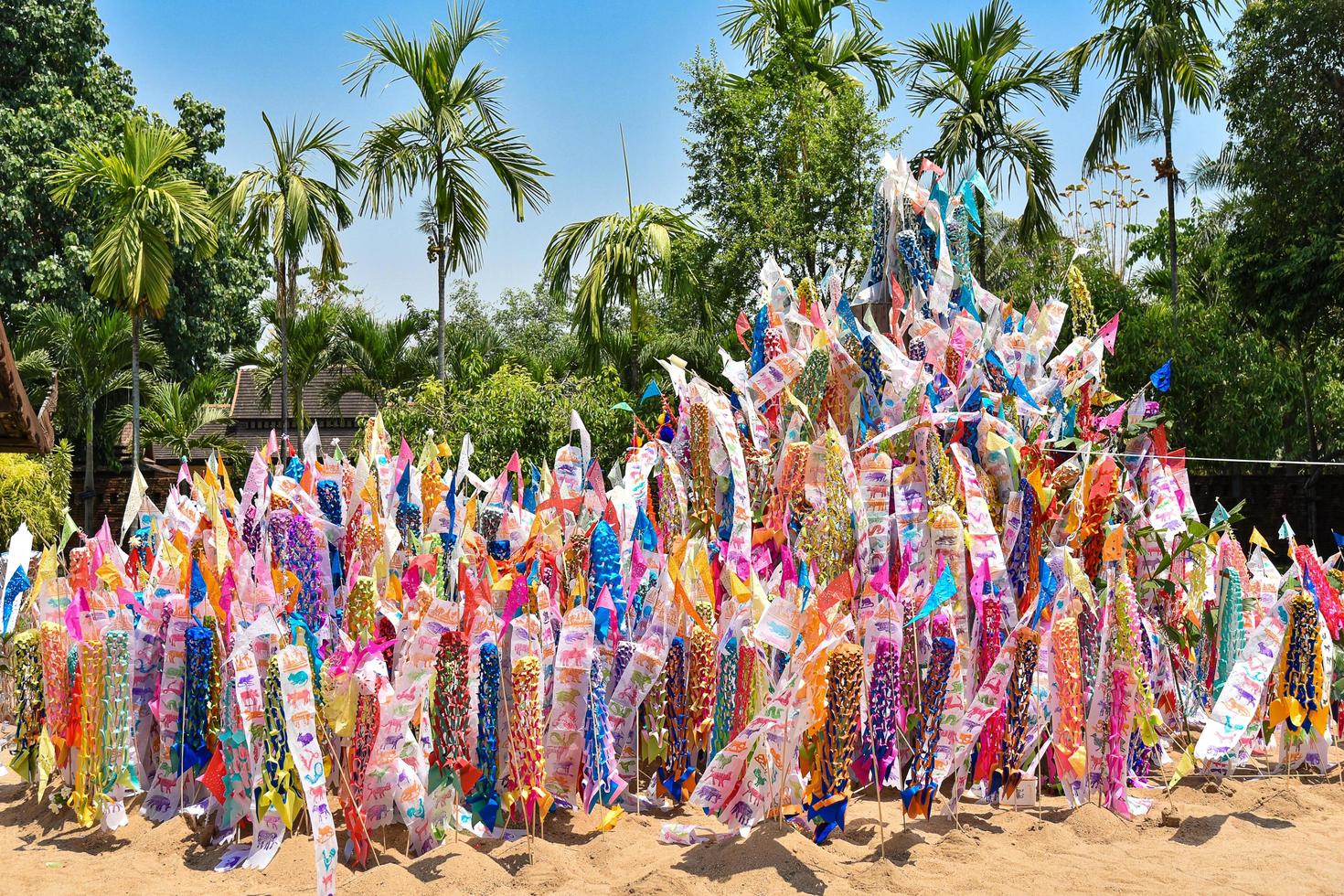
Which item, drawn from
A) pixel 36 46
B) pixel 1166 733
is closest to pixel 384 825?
pixel 1166 733

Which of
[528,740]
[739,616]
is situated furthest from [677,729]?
[528,740]

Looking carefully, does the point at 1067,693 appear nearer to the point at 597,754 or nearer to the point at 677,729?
the point at 677,729

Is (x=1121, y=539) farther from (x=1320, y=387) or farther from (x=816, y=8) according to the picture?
(x=1320, y=387)

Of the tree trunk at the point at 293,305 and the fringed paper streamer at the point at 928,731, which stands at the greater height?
the tree trunk at the point at 293,305

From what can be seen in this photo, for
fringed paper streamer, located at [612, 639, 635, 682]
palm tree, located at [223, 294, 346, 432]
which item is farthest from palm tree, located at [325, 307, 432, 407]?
fringed paper streamer, located at [612, 639, 635, 682]

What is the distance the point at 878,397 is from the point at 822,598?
1743 mm

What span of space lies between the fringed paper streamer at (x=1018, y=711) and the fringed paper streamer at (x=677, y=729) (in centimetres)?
117

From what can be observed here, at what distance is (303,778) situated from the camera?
3.64m

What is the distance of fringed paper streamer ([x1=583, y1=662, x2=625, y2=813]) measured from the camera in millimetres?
4246

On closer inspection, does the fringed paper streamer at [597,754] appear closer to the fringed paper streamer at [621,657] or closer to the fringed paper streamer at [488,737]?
the fringed paper streamer at [621,657]

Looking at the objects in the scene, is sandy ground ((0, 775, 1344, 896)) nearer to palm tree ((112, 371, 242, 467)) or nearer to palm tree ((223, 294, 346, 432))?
palm tree ((223, 294, 346, 432))

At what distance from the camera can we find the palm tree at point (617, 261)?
12750mm

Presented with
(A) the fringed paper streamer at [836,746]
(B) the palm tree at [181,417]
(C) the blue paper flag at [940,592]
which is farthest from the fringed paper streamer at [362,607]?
(B) the palm tree at [181,417]

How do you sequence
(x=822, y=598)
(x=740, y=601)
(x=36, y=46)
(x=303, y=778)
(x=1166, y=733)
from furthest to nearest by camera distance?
(x=36, y=46)
(x=1166, y=733)
(x=740, y=601)
(x=822, y=598)
(x=303, y=778)
